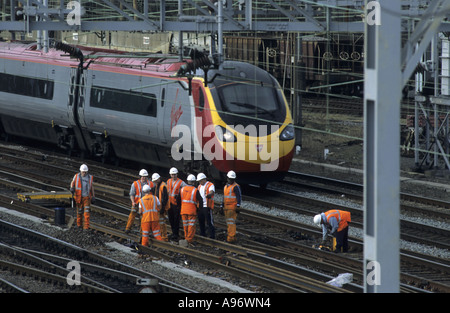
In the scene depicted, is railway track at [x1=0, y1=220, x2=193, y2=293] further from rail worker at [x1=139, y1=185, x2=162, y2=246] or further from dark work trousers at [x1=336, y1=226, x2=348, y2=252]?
dark work trousers at [x1=336, y1=226, x2=348, y2=252]

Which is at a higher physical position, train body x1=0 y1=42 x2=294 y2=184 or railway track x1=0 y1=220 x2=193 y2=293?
train body x1=0 y1=42 x2=294 y2=184

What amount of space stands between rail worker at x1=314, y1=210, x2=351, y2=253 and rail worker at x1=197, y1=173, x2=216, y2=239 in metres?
2.08

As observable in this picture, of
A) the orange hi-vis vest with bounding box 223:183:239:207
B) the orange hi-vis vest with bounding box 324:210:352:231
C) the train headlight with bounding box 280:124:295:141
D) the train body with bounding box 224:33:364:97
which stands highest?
the train body with bounding box 224:33:364:97

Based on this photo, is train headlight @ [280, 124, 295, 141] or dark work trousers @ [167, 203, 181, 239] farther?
train headlight @ [280, 124, 295, 141]

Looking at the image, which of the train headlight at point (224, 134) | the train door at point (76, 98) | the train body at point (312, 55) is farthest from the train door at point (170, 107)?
the train body at point (312, 55)

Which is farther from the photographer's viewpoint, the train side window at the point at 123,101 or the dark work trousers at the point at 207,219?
the train side window at the point at 123,101

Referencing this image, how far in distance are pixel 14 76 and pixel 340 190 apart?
452 inches

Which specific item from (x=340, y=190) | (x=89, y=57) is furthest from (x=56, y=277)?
(x=89, y=57)

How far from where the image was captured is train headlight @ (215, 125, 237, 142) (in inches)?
761

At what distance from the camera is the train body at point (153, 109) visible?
770 inches

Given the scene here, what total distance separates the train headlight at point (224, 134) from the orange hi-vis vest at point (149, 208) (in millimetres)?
4405

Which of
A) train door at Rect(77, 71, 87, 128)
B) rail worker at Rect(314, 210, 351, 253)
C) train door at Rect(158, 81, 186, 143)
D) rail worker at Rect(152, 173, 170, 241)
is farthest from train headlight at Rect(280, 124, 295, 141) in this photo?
train door at Rect(77, 71, 87, 128)

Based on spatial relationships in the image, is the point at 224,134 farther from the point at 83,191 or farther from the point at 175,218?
the point at 83,191

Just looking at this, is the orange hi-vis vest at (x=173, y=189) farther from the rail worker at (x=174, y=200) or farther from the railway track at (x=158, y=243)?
the railway track at (x=158, y=243)
